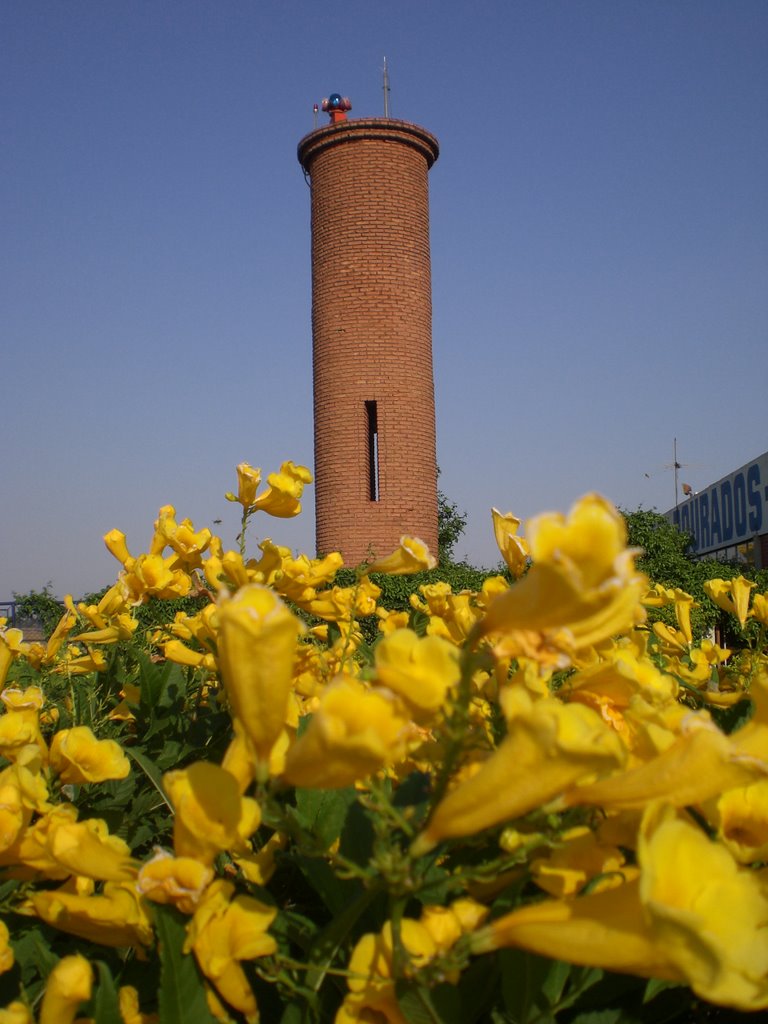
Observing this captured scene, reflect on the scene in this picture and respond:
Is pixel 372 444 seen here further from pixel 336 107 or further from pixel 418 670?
pixel 418 670

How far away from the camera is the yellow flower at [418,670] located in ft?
2.16

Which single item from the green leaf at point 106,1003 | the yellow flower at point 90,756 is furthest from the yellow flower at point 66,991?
the yellow flower at point 90,756

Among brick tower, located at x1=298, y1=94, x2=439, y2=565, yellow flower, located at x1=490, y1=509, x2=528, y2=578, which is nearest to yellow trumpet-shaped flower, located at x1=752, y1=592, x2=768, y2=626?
yellow flower, located at x1=490, y1=509, x2=528, y2=578

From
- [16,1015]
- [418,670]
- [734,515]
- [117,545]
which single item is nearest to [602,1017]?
[418,670]

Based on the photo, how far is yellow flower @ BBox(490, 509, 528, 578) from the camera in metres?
1.50

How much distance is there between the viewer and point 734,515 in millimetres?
18859

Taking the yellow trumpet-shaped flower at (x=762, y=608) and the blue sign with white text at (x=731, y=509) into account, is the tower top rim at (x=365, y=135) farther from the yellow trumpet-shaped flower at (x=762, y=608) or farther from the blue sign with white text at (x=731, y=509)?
the yellow trumpet-shaped flower at (x=762, y=608)

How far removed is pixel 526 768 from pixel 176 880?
329mm

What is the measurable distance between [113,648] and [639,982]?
2.10 m

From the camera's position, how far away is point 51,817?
3.02 feet

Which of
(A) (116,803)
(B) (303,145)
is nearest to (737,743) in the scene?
(A) (116,803)

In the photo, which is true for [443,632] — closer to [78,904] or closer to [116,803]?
[116,803]

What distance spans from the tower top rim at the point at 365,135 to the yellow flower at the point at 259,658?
64.4 ft

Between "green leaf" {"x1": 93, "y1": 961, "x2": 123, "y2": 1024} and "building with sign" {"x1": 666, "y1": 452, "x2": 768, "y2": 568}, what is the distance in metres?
15.6
